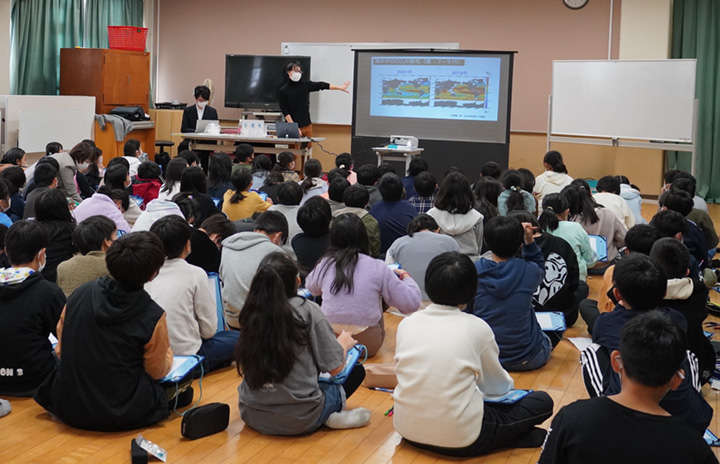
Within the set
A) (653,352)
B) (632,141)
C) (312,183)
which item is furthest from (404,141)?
(653,352)

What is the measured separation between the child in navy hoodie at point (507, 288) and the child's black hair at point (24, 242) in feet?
6.14

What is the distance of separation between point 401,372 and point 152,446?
3.01ft

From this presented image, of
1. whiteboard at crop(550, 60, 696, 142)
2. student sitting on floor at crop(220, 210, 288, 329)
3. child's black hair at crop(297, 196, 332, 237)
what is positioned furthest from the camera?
whiteboard at crop(550, 60, 696, 142)

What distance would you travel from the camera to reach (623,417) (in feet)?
5.76

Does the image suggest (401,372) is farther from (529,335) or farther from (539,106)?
(539,106)

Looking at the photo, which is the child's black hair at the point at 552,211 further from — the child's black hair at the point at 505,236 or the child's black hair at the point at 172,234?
the child's black hair at the point at 172,234

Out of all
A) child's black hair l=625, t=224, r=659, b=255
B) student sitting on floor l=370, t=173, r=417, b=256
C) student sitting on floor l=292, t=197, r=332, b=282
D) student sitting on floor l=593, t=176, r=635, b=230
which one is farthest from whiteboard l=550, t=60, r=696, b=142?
student sitting on floor l=292, t=197, r=332, b=282

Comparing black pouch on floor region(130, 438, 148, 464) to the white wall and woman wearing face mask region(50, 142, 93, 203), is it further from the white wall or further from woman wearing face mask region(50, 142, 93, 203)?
the white wall

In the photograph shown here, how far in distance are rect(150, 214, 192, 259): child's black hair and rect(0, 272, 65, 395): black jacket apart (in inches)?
17.8

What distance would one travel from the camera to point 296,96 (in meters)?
9.93

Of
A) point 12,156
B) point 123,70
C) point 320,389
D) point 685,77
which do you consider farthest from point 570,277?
point 123,70

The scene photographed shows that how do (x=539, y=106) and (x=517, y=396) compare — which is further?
(x=539, y=106)

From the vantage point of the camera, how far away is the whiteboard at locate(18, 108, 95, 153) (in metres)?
8.91

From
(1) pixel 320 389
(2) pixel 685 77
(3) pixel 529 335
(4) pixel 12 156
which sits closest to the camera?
(1) pixel 320 389
